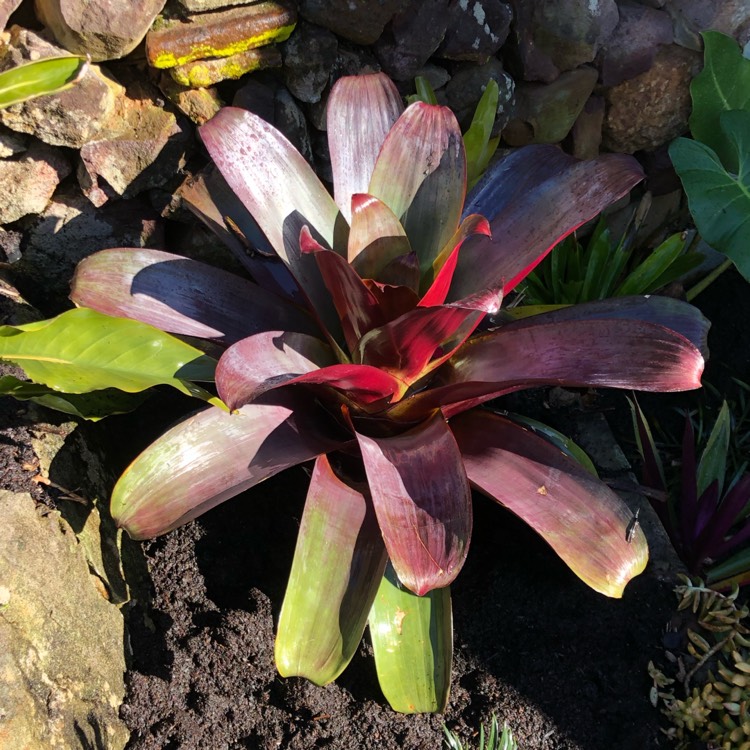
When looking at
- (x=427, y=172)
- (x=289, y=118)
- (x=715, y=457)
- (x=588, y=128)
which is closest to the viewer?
(x=427, y=172)

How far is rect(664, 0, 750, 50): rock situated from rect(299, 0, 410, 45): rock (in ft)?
3.16

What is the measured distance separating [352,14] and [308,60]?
15cm

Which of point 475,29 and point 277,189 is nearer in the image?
point 277,189

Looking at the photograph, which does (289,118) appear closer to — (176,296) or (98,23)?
(98,23)

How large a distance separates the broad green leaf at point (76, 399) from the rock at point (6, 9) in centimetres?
77

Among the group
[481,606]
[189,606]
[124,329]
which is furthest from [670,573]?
[124,329]

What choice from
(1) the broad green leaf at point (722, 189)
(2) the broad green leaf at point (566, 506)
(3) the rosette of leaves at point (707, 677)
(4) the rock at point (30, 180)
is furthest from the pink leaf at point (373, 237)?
(3) the rosette of leaves at point (707, 677)

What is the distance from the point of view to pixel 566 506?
1427mm

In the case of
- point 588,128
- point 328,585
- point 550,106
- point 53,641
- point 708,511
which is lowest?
point 708,511

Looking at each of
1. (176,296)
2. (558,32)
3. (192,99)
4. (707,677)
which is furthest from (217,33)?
(707,677)

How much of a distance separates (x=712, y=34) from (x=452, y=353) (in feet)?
4.53

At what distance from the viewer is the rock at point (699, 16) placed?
7.16ft

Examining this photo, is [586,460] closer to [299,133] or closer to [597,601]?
[597,601]

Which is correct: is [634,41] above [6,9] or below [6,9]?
below
